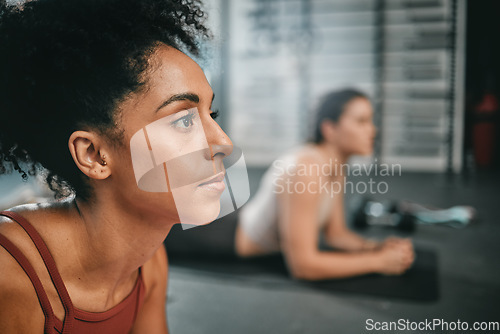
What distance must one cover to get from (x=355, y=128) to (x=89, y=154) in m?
1.28

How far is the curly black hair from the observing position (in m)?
0.54

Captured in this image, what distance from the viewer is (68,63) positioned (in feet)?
1.77

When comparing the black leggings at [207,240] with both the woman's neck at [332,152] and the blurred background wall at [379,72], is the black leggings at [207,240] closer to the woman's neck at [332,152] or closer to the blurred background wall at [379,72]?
the woman's neck at [332,152]

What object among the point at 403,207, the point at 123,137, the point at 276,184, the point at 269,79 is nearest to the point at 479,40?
the point at 269,79

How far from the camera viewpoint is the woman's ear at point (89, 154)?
0.57 meters

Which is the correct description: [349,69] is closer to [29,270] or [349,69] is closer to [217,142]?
[217,142]

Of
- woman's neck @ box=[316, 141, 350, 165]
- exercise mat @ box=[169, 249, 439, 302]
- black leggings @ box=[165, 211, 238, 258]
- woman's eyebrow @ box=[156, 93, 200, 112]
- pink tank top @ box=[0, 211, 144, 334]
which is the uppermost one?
woman's eyebrow @ box=[156, 93, 200, 112]

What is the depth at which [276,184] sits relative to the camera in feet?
5.62

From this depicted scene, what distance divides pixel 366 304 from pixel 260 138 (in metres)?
3.61

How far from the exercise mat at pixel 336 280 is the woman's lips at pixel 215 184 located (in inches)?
43.3

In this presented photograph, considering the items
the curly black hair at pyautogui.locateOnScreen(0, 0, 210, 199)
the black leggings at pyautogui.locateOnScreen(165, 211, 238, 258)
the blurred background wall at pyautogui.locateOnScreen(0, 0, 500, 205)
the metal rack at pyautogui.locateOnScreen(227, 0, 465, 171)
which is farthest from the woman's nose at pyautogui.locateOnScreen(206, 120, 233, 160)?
the metal rack at pyautogui.locateOnScreen(227, 0, 465, 171)

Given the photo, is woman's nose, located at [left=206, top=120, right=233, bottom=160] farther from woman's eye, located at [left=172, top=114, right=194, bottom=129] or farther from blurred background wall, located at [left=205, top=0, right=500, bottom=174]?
blurred background wall, located at [left=205, top=0, right=500, bottom=174]

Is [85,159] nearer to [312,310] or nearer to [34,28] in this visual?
[34,28]

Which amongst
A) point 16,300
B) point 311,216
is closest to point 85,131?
point 16,300
